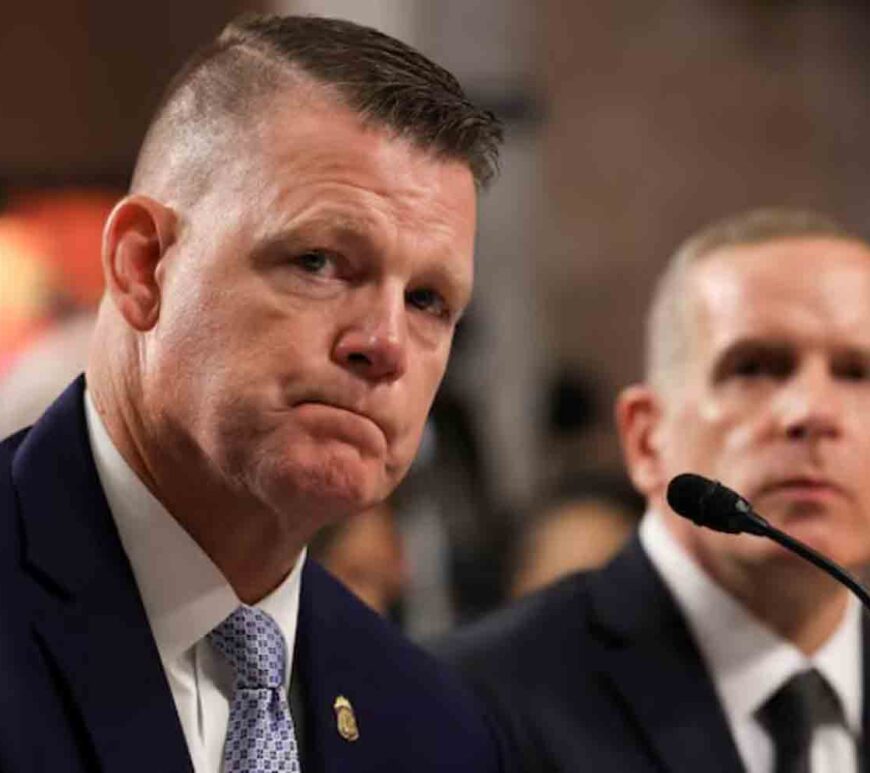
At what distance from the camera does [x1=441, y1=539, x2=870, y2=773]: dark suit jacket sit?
3102mm

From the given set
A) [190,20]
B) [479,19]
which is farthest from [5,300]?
[479,19]

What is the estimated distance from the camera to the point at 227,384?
7.40 feet

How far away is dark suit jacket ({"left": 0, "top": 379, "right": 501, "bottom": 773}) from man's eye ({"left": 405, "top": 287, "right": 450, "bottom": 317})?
41cm

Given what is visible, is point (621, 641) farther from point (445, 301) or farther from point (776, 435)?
point (445, 301)

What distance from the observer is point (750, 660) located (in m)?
3.29

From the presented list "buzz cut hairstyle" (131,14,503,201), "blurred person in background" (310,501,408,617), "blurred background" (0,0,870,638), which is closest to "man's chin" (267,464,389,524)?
"buzz cut hairstyle" (131,14,503,201)

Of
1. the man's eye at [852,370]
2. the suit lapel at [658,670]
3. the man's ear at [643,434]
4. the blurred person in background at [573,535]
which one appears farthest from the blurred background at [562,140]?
the man's eye at [852,370]

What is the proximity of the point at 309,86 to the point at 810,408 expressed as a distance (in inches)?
46.2

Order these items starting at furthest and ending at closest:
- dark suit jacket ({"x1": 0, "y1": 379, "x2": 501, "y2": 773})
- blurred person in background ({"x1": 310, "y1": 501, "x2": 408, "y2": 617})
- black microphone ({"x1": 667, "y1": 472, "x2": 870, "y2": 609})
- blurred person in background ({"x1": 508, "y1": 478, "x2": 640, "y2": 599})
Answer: blurred person in background ({"x1": 508, "y1": 478, "x2": 640, "y2": 599}) < blurred person in background ({"x1": 310, "y1": 501, "x2": 408, "y2": 617}) < black microphone ({"x1": 667, "y1": 472, "x2": 870, "y2": 609}) < dark suit jacket ({"x1": 0, "y1": 379, "x2": 501, "y2": 773})

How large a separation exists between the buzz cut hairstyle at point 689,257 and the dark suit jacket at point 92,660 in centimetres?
96

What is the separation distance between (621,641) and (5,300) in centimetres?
318

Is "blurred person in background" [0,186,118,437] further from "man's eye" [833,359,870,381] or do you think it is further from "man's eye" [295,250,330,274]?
"man's eye" [295,250,330,274]

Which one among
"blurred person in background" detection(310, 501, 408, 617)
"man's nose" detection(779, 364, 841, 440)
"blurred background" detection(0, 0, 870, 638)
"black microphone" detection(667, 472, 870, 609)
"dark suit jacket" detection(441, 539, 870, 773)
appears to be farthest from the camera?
"blurred background" detection(0, 0, 870, 638)

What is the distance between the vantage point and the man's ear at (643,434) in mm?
3479
